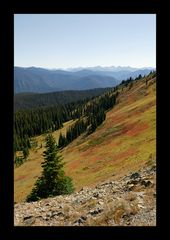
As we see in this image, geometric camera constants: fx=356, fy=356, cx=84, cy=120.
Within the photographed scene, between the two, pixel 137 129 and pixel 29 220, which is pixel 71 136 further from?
pixel 29 220

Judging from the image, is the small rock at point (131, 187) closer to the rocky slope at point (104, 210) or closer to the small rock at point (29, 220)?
the rocky slope at point (104, 210)

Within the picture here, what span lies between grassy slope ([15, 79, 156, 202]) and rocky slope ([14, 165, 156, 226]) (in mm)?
17276


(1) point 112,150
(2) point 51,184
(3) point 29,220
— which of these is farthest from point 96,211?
(1) point 112,150

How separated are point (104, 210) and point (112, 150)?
148ft

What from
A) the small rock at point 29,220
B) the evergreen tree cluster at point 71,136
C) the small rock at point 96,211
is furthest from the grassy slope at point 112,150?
the small rock at point 96,211

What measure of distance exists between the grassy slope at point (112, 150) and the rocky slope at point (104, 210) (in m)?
17.3

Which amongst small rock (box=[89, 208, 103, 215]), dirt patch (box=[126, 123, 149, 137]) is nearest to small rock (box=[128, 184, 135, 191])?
small rock (box=[89, 208, 103, 215])

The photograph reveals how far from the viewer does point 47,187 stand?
70.4 ft

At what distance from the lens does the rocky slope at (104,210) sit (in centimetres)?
702

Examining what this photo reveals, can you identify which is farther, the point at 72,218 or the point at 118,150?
the point at 118,150

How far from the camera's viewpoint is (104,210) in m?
7.96
